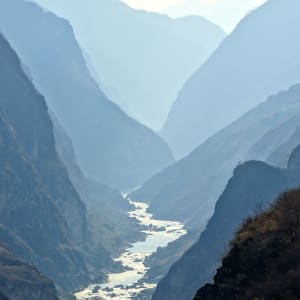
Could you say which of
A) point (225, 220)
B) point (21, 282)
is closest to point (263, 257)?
point (21, 282)

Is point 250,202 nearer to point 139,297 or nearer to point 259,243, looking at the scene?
point 139,297

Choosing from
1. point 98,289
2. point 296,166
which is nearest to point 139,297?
point 98,289

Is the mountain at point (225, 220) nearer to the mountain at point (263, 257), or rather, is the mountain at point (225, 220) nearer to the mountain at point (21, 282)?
the mountain at point (21, 282)

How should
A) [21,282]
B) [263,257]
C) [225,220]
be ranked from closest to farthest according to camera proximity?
[263,257] < [21,282] < [225,220]

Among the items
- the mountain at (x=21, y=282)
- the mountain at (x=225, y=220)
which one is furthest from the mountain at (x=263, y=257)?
the mountain at (x=225, y=220)

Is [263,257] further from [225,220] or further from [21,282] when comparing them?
[225,220]

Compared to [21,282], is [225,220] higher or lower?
higher

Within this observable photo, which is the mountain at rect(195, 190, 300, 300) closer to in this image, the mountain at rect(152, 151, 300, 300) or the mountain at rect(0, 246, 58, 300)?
the mountain at rect(0, 246, 58, 300)
